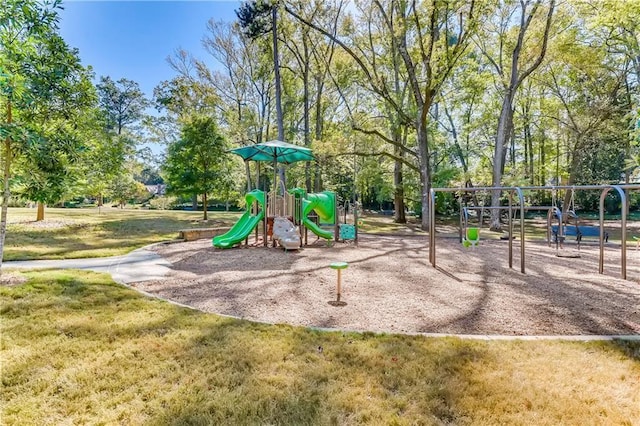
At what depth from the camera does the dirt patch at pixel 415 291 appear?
4.18 metres

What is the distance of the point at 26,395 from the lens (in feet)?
8.35

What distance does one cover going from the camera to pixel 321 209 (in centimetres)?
1223

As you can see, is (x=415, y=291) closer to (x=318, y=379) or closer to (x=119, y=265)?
(x=318, y=379)

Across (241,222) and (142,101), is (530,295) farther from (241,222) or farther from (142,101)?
(142,101)

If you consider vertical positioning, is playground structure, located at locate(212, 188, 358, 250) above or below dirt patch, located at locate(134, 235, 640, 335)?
above

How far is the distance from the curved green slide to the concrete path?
2007mm

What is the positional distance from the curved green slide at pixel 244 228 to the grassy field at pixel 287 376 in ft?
20.1

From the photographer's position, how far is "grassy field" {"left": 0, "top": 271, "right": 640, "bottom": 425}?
2.34m

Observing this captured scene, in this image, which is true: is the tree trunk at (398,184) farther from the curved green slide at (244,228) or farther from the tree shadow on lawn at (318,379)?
the tree shadow on lawn at (318,379)

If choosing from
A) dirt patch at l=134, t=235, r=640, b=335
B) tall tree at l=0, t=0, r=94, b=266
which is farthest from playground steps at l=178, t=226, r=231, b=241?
tall tree at l=0, t=0, r=94, b=266

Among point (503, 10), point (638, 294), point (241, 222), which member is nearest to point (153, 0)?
point (241, 222)

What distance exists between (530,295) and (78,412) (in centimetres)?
571

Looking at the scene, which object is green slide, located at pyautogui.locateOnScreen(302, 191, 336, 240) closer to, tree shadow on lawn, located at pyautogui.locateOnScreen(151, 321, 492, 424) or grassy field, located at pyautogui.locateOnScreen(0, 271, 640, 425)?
grassy field, located at pyautogui.locateOnScreen(0, 271, 640, 425)

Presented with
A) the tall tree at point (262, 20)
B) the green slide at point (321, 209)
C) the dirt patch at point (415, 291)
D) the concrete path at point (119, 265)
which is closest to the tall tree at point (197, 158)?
the tall tree at point (262, 20)
